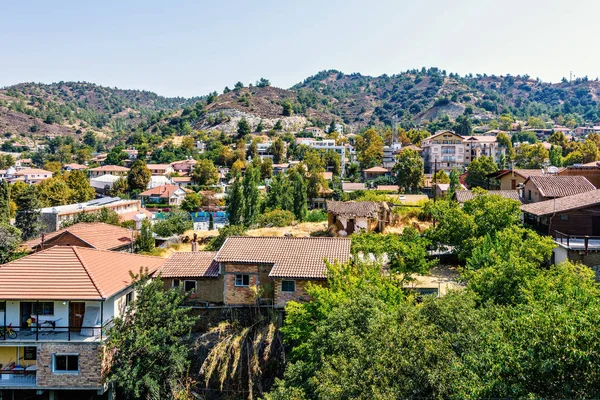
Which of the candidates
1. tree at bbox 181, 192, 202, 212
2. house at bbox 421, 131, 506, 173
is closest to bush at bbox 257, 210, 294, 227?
tree at bbox 181, 192, 202, 212

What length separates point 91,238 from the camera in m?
28.1

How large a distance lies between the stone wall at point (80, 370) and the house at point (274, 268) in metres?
6.07

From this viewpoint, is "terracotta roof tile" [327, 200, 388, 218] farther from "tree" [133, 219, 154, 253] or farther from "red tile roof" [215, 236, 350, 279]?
"tree" [133, 219, 154, 253]

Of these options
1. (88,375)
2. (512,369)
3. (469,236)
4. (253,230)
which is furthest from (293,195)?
(512,369)

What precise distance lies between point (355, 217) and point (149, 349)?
69.7 ft

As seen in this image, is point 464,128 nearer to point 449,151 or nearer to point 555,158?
point 449,151

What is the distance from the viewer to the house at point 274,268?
2027 cm

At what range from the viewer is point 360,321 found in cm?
1477

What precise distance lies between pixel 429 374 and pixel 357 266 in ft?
30.8

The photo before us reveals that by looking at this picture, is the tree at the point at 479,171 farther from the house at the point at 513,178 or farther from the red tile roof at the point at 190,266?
the red tile roof at the point at 190,266

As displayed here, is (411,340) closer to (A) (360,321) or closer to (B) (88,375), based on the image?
(A) (360,321)

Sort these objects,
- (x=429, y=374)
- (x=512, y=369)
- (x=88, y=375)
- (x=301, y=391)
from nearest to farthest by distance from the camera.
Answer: (x=512, y=369), (x=429, y=374), (x=301, y=391), (x=88, y=375)

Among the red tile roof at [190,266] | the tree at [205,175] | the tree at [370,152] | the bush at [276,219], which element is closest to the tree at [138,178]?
the tree at [205,175]

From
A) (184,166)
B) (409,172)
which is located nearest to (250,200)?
(409,172)
